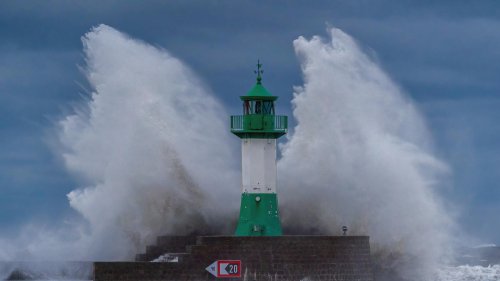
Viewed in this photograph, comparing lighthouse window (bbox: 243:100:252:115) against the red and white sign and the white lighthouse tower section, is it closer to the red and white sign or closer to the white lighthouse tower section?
the white lighthouse tower section

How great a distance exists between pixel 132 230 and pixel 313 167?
5282mm

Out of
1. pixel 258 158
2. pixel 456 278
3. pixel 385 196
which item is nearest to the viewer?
pixel 258 158

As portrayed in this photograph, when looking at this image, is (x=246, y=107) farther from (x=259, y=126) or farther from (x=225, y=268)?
(x=225, y=268)

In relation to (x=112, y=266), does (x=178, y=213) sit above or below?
above

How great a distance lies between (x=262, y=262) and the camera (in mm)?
32906

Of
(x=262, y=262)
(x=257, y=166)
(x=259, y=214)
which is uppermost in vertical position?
(x=257, y=166)

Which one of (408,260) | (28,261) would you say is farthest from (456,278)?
(28,261)

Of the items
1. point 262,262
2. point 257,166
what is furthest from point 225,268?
point 257,166

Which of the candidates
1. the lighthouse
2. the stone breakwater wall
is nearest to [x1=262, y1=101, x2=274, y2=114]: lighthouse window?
the lighthouse

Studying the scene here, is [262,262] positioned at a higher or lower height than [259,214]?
lower

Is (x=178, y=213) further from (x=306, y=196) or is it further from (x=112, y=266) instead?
(x=112, y=266)

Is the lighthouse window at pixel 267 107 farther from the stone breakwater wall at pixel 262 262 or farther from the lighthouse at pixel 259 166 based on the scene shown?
the stone breakwater wall at pixel 262 262

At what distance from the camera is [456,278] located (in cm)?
4331

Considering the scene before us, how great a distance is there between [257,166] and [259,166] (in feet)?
0.16
